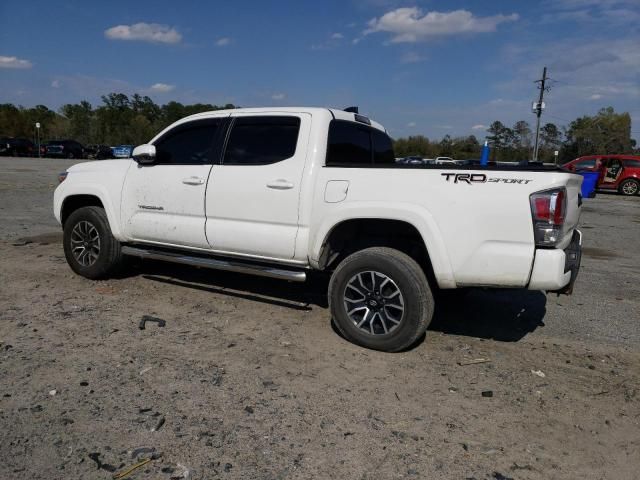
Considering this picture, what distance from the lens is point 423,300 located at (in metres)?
3.84

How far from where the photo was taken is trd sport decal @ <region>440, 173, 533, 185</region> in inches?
137

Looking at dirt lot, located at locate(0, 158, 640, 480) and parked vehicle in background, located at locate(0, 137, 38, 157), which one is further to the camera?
parked vehicle in background, located at locate(0, 137, 38, 157)

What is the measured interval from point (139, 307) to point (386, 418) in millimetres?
2887

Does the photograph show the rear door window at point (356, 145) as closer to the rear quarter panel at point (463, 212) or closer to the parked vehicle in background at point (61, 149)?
the rear quarter panel at point (463, 212)

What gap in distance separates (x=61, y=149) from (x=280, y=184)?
44170 millimetres

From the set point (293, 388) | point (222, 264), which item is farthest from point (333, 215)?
point (293, 388)

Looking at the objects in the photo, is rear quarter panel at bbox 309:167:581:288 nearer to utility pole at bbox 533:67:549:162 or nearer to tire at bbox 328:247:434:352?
tire at bbox 328:247:434:352

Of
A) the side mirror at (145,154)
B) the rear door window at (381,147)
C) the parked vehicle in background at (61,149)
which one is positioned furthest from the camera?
the parked vehicle in background at (61,149)

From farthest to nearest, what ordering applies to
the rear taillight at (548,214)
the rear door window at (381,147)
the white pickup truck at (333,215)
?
the rear door window at (381,147), the white pickup truck at (333,215), the rear taillight at (548,214)

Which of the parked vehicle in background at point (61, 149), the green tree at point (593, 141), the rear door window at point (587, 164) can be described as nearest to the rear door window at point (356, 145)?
the rear door window at point (587, 164)

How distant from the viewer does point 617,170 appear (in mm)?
22969

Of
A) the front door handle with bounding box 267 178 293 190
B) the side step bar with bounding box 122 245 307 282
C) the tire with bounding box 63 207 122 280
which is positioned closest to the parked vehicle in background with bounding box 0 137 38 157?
the tire with bounding box 63 207 122 280

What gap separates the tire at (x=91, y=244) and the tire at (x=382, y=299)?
276 cm

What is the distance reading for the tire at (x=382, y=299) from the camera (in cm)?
386
